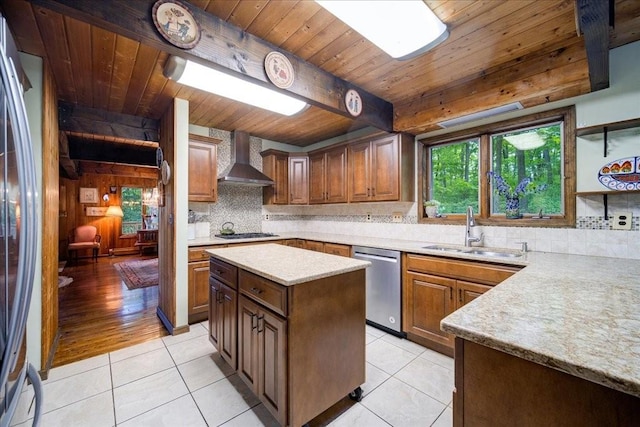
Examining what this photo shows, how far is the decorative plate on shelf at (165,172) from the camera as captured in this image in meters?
2.96

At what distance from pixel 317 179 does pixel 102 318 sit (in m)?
3.22

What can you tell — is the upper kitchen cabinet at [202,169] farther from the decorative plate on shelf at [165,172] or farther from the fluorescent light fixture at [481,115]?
the fluorescent light fixture at [481,115]

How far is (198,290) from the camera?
121 inches

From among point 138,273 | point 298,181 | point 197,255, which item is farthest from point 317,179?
point 138,273

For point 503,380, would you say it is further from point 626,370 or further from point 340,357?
point 340,357

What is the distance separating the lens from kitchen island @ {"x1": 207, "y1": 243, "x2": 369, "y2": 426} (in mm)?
1486

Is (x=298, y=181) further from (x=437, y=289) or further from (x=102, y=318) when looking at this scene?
(x=102, y=318)

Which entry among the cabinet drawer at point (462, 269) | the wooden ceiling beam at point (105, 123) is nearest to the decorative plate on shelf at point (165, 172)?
the wooden ceiling beam at point (105, 123)

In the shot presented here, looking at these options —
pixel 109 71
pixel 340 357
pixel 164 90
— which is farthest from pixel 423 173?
pixel 109 71

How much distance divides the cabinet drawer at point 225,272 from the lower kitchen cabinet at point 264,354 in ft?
0.54

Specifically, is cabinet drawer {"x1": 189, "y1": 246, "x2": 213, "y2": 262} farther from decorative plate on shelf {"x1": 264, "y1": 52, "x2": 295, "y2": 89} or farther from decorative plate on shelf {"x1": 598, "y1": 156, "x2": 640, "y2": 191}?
Result: decorative plate on shelf {"x1": 598, "y1": 156, "x2": 640, "y2": 191}

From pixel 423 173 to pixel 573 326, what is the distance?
105 inches

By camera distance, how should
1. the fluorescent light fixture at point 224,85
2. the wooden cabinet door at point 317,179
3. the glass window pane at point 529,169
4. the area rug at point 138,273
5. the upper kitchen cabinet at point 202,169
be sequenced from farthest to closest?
the area rug at point 138,273, the wooden cabinet door at point 317,179, the upper kitchen cabinet at point 202,169, the glass window pane at point 529,169, the fluorescent light fixture at point 224,85

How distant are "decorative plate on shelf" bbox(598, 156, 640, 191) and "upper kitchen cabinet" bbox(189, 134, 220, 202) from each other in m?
3.80
